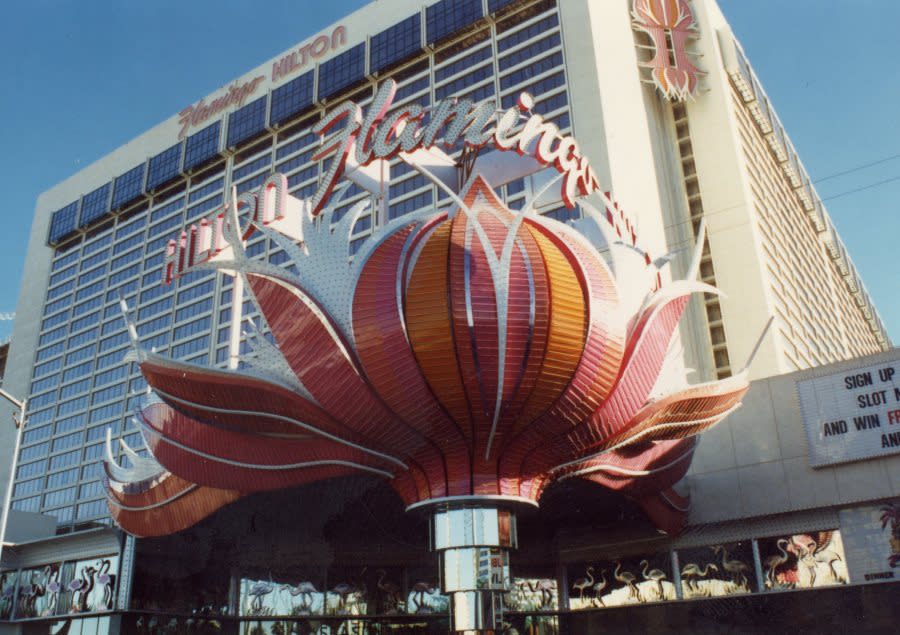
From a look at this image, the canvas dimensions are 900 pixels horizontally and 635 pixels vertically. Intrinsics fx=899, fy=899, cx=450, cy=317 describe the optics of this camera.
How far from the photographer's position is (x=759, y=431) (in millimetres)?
34062

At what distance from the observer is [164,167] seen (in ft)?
325

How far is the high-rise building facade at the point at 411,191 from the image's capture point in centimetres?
6750

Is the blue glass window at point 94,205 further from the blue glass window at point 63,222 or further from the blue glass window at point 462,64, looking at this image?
the blue glass window at point 462,64

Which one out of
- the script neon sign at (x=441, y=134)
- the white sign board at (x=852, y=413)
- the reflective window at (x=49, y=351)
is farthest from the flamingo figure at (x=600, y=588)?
the reflective window at (x=49, y=351)

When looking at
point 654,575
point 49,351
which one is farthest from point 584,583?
point 49,351

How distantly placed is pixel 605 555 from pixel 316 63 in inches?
2581

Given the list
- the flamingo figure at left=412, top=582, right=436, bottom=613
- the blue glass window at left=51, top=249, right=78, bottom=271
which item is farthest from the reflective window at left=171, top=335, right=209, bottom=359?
the flamingo figure at left=412, top=582, right=436, bottom=613

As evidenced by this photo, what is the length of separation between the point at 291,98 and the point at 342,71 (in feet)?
22.1

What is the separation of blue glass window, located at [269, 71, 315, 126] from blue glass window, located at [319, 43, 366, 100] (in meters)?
1.65

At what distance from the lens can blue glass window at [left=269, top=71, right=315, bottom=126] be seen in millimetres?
88000

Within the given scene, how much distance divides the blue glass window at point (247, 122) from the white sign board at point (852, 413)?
69267 mm

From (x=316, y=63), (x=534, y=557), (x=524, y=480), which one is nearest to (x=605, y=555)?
(x=534, y=557)

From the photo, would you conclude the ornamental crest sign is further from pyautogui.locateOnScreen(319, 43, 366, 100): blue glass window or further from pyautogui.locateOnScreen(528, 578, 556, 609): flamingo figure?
pyautogui.locateOnScreen(528, 578, 556, 609): flamingo figure

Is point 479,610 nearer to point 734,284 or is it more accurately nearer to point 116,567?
point 116,567
